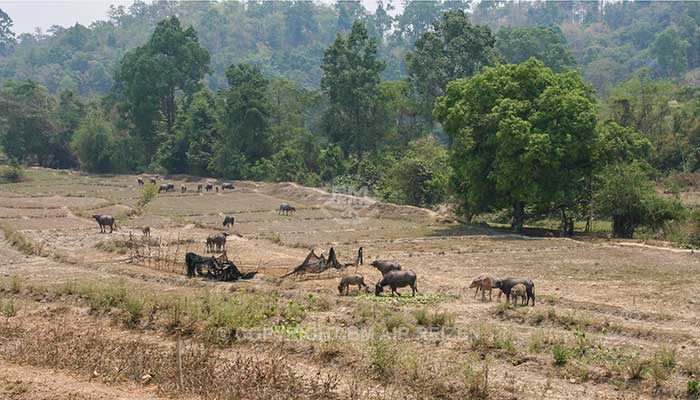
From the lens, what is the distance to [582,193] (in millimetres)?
38562

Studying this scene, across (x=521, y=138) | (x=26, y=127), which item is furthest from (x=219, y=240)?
(x=26, y=127)

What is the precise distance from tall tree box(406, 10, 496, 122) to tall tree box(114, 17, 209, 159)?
30.7 m

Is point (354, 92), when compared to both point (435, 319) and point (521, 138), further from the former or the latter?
point (435, 319)

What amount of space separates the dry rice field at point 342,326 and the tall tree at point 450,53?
124 feet

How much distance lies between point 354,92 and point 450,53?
9.84m

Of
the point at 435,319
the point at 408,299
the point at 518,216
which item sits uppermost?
the point at 518,216

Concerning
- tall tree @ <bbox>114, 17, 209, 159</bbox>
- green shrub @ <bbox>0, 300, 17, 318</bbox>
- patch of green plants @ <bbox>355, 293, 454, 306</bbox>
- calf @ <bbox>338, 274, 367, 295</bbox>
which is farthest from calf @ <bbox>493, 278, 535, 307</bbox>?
tall tree @ <bbox>114, 17, 209, 159</bbox>

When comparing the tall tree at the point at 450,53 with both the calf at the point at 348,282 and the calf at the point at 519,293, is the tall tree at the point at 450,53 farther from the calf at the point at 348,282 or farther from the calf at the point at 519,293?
the calf at the point at 519,293

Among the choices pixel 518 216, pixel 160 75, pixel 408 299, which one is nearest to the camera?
pixel 408 299

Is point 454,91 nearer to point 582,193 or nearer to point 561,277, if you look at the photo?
point 582,193

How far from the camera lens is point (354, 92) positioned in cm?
6581

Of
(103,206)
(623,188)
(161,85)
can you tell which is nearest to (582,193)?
(623,188)

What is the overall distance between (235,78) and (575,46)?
110 metres

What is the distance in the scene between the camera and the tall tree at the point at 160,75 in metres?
83.9
